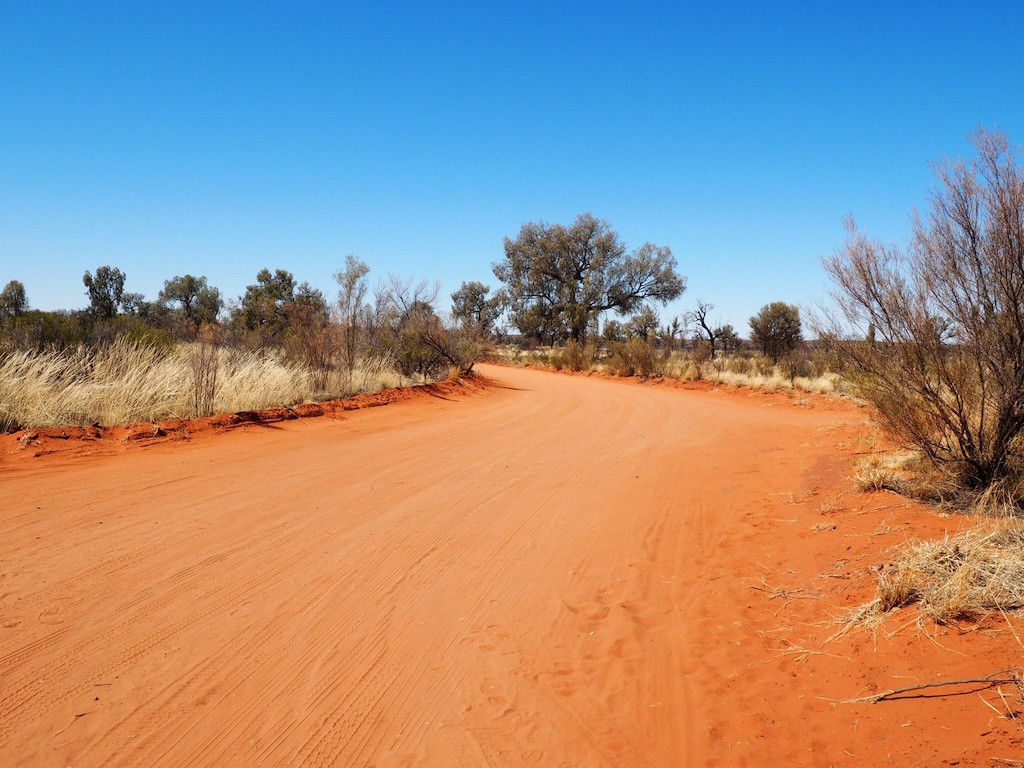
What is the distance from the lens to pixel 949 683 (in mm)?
3150

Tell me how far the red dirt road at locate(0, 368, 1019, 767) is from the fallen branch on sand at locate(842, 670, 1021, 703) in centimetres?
11

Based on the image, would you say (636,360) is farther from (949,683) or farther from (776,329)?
(949,683)

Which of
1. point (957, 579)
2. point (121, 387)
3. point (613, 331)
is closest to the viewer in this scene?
point (957, 579)

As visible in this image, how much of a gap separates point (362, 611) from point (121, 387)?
8605mm

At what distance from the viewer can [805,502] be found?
23.6 feet

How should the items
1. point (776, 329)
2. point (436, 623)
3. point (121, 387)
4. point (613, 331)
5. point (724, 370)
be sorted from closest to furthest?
point (436, 623) → point (121, 387) → point (724, 370) → point (776, 329) → point (613, 331)

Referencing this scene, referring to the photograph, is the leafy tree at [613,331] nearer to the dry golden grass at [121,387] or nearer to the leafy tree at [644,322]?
the leafy tree at [644,322]

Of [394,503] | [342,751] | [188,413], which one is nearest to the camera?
[342,751]

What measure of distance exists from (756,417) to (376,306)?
567 inches

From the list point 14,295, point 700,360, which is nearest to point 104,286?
point 14,295

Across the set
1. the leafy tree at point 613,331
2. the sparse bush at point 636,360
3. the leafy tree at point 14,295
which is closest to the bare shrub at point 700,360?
the sparse bush at point 636,360

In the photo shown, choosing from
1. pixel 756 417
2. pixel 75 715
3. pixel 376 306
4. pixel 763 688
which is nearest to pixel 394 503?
pixel 75 715

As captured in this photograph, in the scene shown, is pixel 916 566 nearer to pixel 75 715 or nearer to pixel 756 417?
pixel 75 715

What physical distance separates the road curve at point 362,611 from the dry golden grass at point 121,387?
7.09ft
